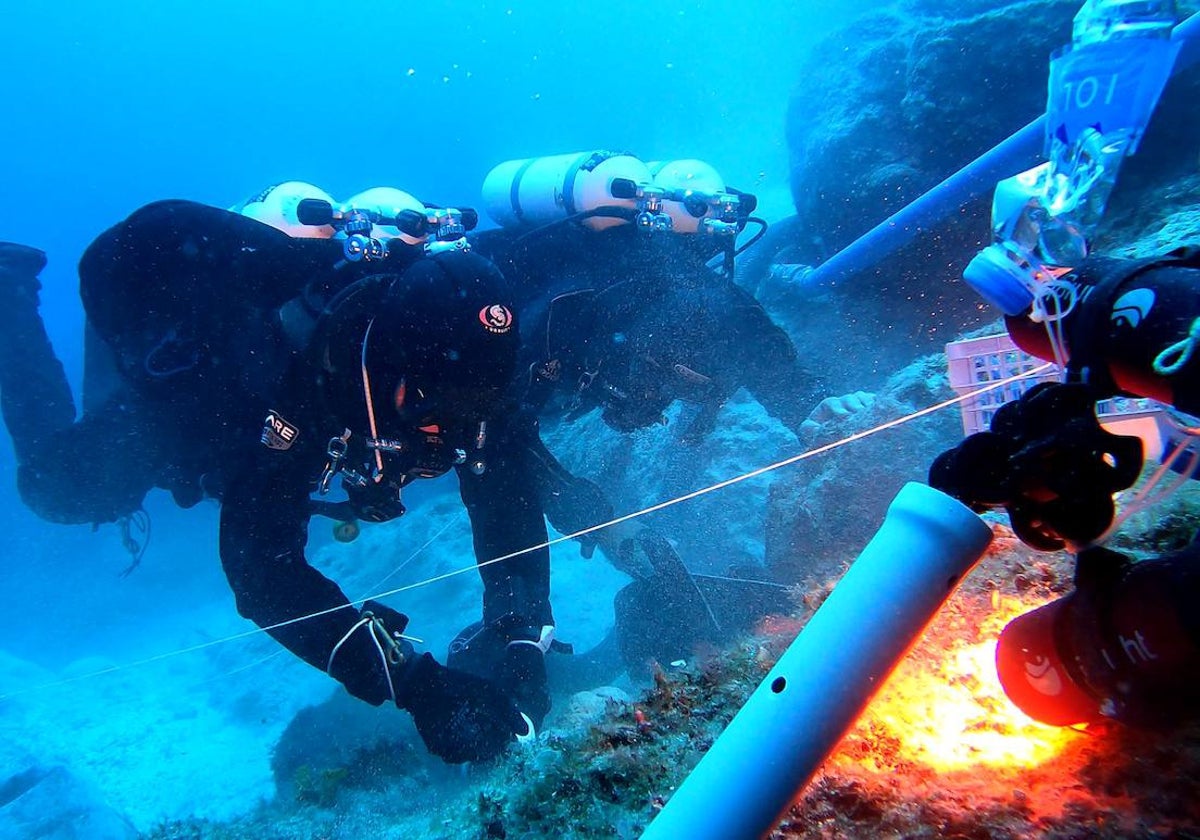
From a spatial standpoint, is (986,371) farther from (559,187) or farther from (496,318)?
(559,187)

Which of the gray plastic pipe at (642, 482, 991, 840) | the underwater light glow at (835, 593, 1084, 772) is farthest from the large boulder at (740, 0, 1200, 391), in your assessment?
the gray plastic pipe at (642, 482, 991, 840)

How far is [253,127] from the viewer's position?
5456 cm

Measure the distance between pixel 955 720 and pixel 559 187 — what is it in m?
5.73

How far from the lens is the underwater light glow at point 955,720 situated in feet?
4.30

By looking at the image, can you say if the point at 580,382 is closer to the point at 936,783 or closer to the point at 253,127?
the point at 936,783

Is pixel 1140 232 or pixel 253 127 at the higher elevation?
pixel 253 127

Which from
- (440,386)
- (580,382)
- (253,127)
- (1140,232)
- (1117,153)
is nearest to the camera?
(1117,153)

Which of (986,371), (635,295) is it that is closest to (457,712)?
(986,371)

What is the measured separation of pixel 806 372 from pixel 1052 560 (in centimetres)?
473

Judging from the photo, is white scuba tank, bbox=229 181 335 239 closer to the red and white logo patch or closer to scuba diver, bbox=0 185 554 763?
scuba diver, bbox=0 185 554 763

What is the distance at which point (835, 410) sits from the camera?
5.12 metres

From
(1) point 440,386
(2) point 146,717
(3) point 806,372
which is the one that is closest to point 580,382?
(1) point 440,386

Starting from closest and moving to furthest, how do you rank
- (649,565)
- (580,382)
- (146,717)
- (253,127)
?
(580,382) → (649,565) → (146,717) → (253,127)

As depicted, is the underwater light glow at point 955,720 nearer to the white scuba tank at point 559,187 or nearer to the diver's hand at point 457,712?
the diver's hand at point 457,712
